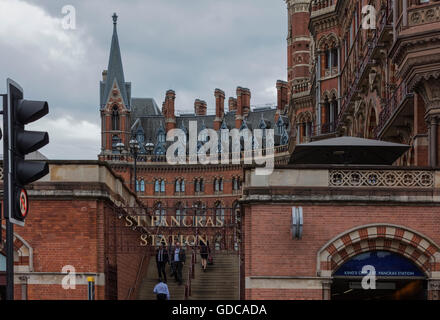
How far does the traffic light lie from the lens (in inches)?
409

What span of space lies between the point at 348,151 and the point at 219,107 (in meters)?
93.4

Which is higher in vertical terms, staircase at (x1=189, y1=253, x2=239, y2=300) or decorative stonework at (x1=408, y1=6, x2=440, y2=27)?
decorative stonework at (x1=408, y1=6, x2=440, y2=27)

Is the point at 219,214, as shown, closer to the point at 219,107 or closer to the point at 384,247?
the point at 384,247

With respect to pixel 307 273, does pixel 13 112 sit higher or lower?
higher

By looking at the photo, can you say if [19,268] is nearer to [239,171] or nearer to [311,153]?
[311,153]

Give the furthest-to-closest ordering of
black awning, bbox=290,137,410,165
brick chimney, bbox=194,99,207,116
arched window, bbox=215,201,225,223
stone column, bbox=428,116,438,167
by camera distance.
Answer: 1. brick chimney, bbox=194,99,207,116
2. stone column, bbox=428,116,438,167
3. arched window, bbox=215,201,225,223
4. black awning, bbox=290,137,410,165

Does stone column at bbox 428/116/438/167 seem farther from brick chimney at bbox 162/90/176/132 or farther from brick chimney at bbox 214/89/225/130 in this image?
brick chimney at bbox 162/90/176/132

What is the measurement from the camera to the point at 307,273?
77.8 ft

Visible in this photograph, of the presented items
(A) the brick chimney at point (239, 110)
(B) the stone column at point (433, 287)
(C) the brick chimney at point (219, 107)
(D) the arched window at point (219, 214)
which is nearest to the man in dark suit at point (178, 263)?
(D) the arched window at point (219, 214)

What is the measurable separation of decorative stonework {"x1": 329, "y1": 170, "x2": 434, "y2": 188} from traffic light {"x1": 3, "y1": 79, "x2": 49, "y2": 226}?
47.1 feet

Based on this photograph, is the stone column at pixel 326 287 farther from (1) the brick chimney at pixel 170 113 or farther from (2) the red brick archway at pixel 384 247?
(1) the brick chimney at pixel 170 113

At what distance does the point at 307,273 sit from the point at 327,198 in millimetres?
1953

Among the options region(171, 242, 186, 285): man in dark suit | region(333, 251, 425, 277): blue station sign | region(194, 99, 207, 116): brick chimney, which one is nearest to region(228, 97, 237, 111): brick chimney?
region(194, 99, 207, 116): brick chimney
